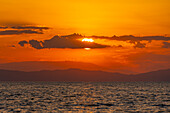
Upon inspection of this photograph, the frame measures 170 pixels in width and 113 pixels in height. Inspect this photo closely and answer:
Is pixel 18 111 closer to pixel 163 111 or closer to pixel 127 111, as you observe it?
pixel 127 111

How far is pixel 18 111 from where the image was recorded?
63094 millimetres

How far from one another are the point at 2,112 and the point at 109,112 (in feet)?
65.9

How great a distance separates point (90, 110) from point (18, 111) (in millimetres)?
13992

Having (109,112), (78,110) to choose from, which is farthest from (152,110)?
(78,110)

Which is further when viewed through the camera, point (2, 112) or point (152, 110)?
point (152, 110)

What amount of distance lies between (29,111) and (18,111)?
2147 millimetres

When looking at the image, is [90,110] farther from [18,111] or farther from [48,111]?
[18,111]

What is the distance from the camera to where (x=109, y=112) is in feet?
203

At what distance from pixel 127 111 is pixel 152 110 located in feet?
18.3

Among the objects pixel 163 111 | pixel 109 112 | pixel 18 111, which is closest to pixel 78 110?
pixel 109 112

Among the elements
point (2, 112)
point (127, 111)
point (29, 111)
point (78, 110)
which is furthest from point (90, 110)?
point (2, 112)

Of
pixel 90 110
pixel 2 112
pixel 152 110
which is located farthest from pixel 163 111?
pixel 2 112

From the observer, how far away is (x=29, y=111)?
63.0 meters

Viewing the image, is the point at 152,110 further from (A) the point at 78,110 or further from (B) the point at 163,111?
(A) the point at 78,110
